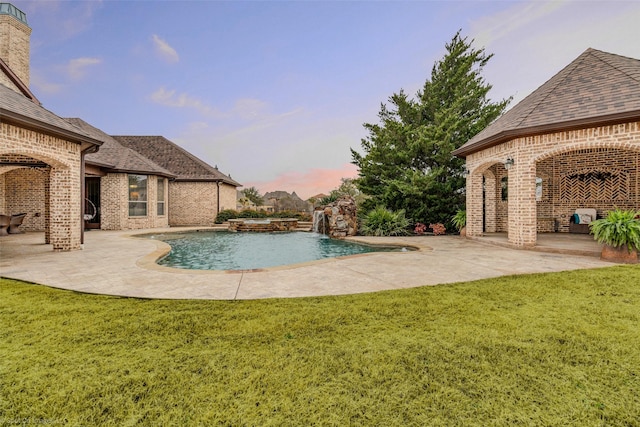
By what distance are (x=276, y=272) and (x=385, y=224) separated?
7970mm

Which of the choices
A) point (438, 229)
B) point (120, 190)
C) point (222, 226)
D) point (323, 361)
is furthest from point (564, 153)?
point (120, 190)

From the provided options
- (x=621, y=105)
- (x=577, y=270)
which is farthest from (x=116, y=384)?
(x=621, y=105)

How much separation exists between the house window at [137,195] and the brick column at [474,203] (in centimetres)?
1623

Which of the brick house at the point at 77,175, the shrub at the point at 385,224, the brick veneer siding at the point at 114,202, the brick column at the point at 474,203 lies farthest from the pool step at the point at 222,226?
the brick column at the point at 474,203

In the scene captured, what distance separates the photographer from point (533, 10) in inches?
424

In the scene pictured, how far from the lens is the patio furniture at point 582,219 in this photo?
34.2ft

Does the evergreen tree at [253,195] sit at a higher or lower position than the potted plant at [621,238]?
higher

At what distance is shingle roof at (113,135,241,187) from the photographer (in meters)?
18.9

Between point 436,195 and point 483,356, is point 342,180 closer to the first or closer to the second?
point 436,195

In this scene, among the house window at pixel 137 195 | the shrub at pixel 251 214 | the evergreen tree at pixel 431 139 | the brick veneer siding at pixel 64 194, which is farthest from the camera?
the shrub at pixel 251 214

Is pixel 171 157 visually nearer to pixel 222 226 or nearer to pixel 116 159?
pixel 116 159

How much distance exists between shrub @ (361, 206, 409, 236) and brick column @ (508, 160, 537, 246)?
455cm

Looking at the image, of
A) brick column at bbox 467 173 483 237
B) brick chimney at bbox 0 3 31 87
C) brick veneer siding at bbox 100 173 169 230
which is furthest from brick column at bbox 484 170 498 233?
brick chimney at bbox 0 3 31 87

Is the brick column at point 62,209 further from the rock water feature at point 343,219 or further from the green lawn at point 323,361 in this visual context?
the rock water feature at point 343,219
